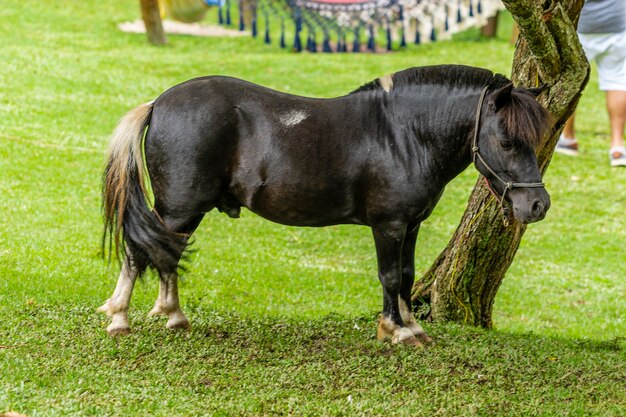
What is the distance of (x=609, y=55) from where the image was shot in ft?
34.4

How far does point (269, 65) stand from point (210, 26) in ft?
15.3

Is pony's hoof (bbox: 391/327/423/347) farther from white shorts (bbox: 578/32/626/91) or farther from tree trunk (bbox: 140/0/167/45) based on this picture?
tree trunk (bbox: 140/0/167/45)

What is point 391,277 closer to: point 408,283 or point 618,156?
point 408,283

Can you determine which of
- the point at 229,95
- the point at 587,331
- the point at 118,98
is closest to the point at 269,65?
the point at 118,98

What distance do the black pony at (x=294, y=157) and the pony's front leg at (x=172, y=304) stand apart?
0.21 metres

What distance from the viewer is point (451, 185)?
11.3 m

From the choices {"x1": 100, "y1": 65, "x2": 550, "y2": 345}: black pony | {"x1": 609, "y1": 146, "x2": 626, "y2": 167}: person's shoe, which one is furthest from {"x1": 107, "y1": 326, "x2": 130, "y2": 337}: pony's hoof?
{"x1": 609, "y1": 146, "x2": 626, "y2": 167}: person's shoe

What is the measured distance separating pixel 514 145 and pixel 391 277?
1.10 m

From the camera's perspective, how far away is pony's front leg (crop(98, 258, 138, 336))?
5637mm

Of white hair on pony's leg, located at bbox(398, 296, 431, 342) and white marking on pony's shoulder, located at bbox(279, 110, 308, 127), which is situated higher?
white marking on pony's shoulder, located at bbox(279, 110, 308, 127)

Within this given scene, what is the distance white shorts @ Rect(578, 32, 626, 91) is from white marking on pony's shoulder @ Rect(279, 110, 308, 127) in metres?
5.90

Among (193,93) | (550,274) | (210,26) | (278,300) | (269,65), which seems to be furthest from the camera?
(210,26)

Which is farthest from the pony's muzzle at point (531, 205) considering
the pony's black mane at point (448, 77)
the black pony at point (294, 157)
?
the pony's black mane at point (448, 77)

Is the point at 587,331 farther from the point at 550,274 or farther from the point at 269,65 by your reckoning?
the point at 269,65
